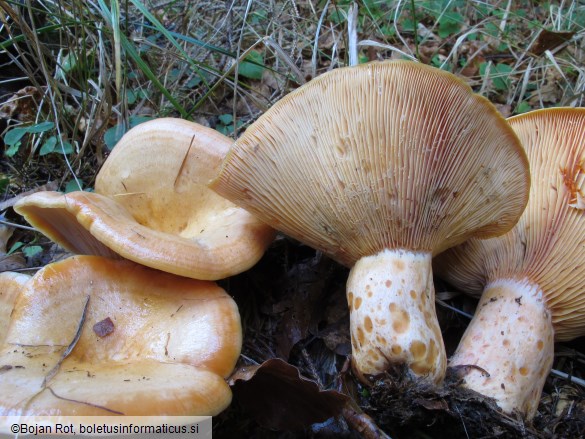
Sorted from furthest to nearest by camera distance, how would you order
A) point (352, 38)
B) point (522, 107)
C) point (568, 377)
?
1. point (522, 107)
2. point (352, 38)
3. point (568, 377)

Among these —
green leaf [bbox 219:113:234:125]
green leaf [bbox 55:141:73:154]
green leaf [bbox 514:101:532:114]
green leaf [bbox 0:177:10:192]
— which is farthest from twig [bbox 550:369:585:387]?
green leaf [bbox 0:177:10:192]

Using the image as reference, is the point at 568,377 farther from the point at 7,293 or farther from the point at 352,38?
the point at 7,293

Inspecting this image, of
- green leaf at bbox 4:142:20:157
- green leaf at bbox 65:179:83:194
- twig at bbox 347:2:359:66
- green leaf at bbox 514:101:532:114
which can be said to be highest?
twig at bbox 347:2:359:66

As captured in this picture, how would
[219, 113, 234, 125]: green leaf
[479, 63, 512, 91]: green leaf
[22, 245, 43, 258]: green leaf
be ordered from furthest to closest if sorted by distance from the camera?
[479, 63, 512, 91]: green leaf < [219, 113, 234, 125]: green leaf < [22, 245, 43, 258]: green leaf

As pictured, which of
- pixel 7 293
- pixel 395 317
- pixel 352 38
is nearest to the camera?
pixel 395 317

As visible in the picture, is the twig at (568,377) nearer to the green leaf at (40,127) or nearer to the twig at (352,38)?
the twig at (352,38)

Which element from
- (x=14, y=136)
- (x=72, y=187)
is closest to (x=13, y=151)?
(x=14, y=136)

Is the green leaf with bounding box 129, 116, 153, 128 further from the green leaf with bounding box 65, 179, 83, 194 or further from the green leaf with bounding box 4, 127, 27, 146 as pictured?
the green leaf with bounding box 4, 127, 27, 146

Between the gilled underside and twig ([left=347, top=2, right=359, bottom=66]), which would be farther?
twig ([left=347, top=2, right=359, bottom=66])
